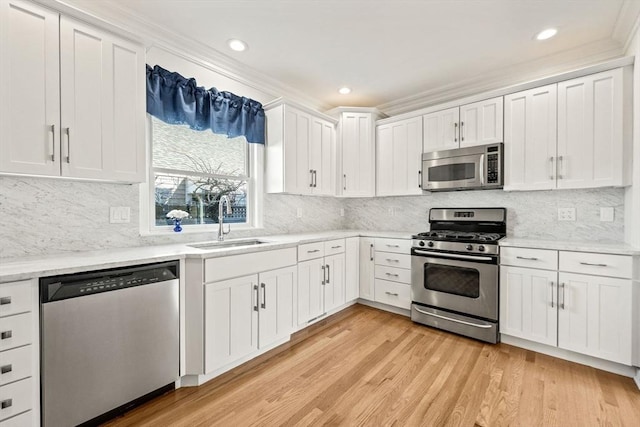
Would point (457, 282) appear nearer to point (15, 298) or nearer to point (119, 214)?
point (119, 214)

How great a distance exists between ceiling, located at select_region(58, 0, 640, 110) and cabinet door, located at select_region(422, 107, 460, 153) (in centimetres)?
44

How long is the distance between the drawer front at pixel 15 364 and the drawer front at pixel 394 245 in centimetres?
312

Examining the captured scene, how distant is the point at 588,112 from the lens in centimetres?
248

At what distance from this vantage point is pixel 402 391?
1.99 m

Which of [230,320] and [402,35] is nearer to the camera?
[230,320]

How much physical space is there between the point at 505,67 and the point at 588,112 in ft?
3.29

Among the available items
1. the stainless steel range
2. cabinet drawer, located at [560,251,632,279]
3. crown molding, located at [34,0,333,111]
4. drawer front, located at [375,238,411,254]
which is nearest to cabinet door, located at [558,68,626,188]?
cabinet drawer, located at [560,251,632,279]

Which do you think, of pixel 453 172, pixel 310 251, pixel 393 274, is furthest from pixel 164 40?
pixel 393 274

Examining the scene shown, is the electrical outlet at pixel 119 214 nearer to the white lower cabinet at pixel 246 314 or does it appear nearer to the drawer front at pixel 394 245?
the white lower cabinet at pixel 246 314

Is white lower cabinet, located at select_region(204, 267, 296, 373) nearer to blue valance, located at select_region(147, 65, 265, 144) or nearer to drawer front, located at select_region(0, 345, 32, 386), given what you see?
drawer front, located at select_region(0, 345, 32, 386)

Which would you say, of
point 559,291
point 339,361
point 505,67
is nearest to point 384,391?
point 339,361

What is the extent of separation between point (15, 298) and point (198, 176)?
166 centimetres

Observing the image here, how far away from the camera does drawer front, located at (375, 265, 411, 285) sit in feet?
11.0

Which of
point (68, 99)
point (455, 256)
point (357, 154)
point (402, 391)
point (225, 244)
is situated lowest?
point (402, 391)
